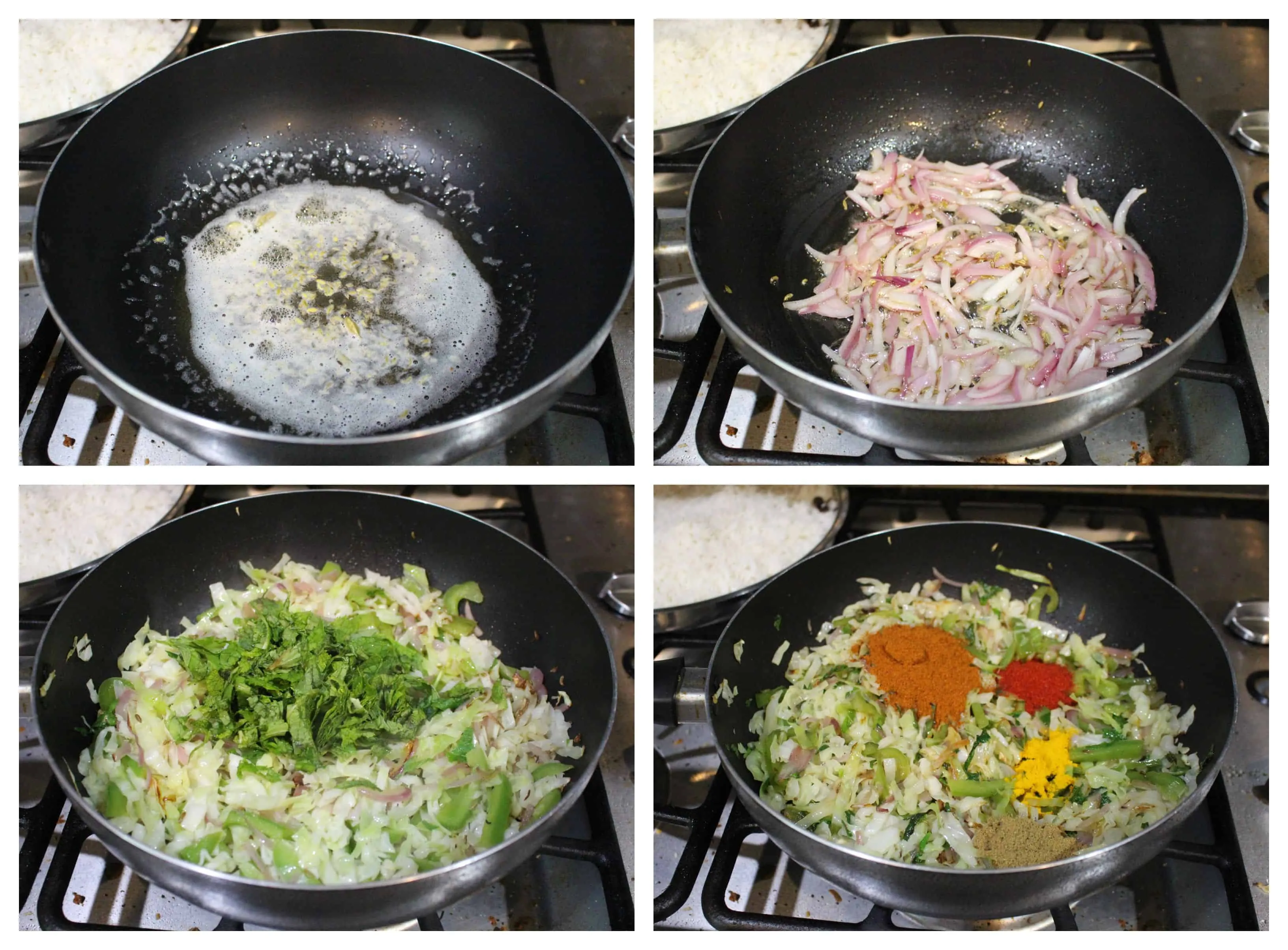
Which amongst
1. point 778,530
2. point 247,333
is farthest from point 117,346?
point 778,530

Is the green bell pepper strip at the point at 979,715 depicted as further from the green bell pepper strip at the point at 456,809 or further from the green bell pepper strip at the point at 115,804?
the green bell pepper strip at the point at 115,804

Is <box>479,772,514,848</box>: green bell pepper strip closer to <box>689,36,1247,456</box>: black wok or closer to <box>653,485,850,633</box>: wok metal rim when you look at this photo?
<box>653,485,850,633</box>: wok metal rim

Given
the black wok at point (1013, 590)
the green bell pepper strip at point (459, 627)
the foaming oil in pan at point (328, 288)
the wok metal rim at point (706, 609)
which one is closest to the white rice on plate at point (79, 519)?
the foaming oil in pan at point (328, 288)

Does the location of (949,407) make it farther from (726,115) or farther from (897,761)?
(726,115)

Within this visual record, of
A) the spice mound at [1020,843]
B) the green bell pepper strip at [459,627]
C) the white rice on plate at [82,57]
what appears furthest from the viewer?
the white rice on plate at [82,57]

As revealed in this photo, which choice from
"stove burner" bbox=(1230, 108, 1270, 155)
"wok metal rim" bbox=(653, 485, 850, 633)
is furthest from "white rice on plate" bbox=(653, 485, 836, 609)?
"stove burner" bbox=(1230, 108, 1270, 155)

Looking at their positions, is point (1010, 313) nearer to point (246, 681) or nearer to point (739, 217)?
point (739, 217)
